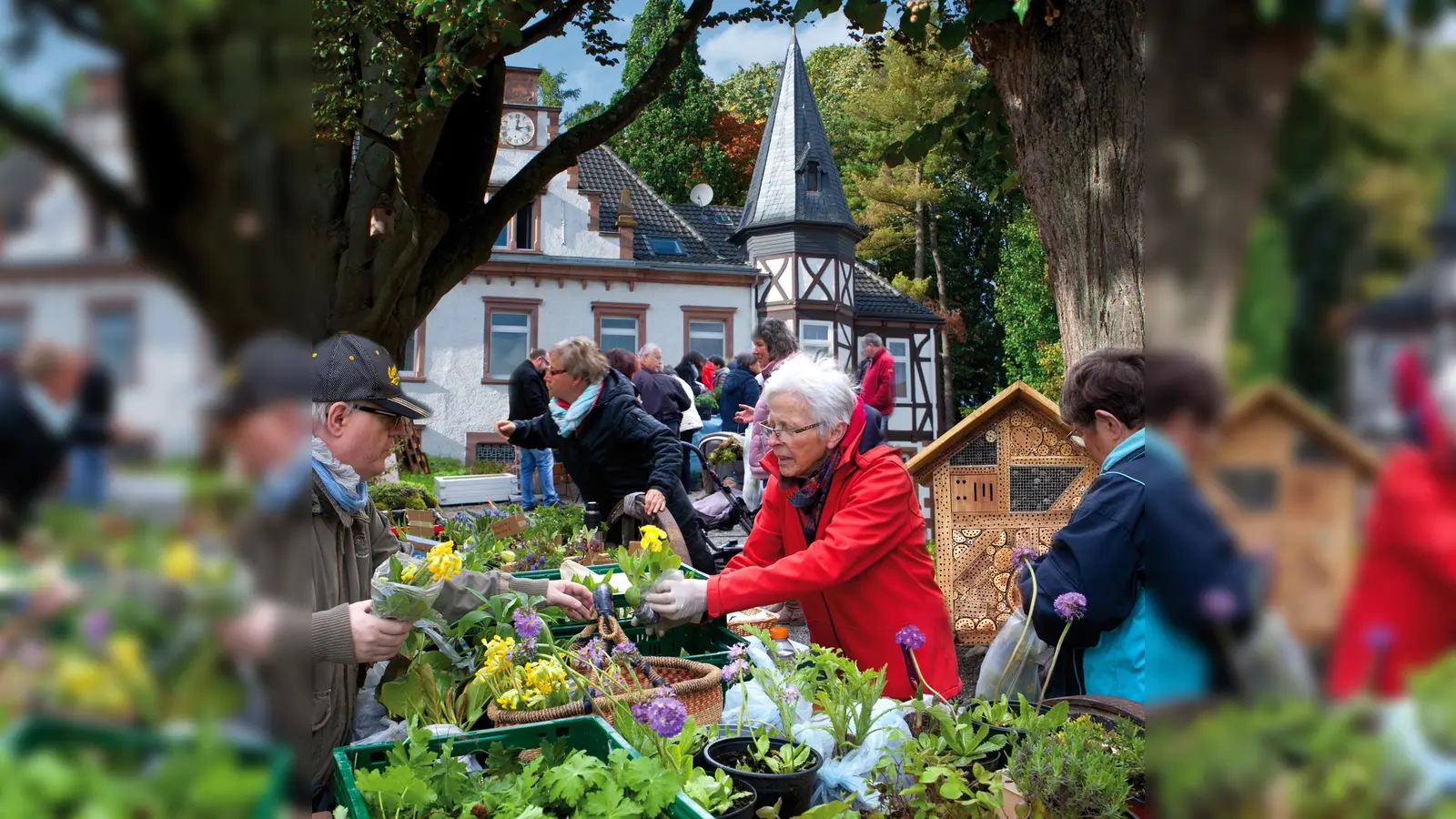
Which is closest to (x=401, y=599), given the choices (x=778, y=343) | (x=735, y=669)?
(x=735, y=669)

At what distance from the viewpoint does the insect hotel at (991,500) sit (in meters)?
4.77

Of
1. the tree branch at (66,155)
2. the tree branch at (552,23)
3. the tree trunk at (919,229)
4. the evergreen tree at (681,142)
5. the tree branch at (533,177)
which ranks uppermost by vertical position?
the evergreen tree at (681,142)

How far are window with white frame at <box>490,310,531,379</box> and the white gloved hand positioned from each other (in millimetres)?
16978

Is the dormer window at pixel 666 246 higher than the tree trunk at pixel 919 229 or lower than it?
lower

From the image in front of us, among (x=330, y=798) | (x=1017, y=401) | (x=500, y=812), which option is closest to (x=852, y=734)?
(x=500, y=812)

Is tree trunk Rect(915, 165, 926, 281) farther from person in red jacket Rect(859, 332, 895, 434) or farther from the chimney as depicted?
person in red jacket Rect(859, 332, 895, 434)

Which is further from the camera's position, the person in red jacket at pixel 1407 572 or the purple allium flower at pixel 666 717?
the purple allium flower at pixel 666 717

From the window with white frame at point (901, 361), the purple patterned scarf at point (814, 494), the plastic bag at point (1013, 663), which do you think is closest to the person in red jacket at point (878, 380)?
→ the purple patterned scarf at point (814, 494)

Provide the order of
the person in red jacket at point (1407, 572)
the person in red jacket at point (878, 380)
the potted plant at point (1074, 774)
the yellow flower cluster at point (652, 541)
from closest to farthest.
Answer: the person in red jacket at point (1407, 572), the potted plant at point (1074, 774), the yellow flower cluster at point (652, 541), the person in red jacket at point (878, 380)

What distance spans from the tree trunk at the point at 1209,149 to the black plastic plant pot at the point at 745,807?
1.47 metres

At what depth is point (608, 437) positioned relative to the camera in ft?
16.8

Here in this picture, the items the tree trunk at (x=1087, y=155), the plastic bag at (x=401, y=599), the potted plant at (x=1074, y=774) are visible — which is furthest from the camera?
the tree trunk at (x=1087, y=155)

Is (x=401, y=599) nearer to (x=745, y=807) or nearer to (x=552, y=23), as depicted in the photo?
(x=745, y=807)

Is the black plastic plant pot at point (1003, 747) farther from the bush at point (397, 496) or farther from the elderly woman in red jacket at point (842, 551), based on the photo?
the bush at point (397, 496)
